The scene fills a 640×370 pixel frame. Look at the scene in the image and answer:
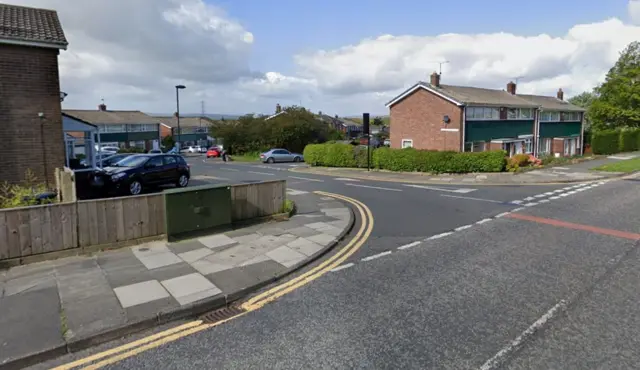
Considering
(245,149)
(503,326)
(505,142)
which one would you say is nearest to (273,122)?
(245,149)

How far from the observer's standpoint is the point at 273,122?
52875 millimetres

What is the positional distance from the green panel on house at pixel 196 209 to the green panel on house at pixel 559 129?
127 feet

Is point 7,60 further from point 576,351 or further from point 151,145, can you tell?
point 151,145

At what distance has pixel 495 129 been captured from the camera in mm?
33719

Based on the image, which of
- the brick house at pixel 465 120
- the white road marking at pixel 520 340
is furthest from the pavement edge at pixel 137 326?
the brick house at pixel 465 120

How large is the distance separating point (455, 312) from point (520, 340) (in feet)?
3.10

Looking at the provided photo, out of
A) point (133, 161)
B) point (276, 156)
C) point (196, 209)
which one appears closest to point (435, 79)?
point (276, 156)

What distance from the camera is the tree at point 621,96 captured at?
47281mm

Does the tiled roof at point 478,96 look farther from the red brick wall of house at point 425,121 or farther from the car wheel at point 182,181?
the car wheel at point 182,181

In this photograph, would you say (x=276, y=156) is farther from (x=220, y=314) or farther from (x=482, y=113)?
(x=220, y=314)

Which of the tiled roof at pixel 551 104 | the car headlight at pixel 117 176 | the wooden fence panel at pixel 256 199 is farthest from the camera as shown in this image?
the tiled roof at pixel 551 104

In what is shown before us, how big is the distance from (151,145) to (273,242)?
68.8m

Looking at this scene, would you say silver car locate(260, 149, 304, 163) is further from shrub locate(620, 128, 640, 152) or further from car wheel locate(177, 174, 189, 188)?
shrub locate(620, 128, 640, 152)

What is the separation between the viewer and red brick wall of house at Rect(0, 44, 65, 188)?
462 inches
